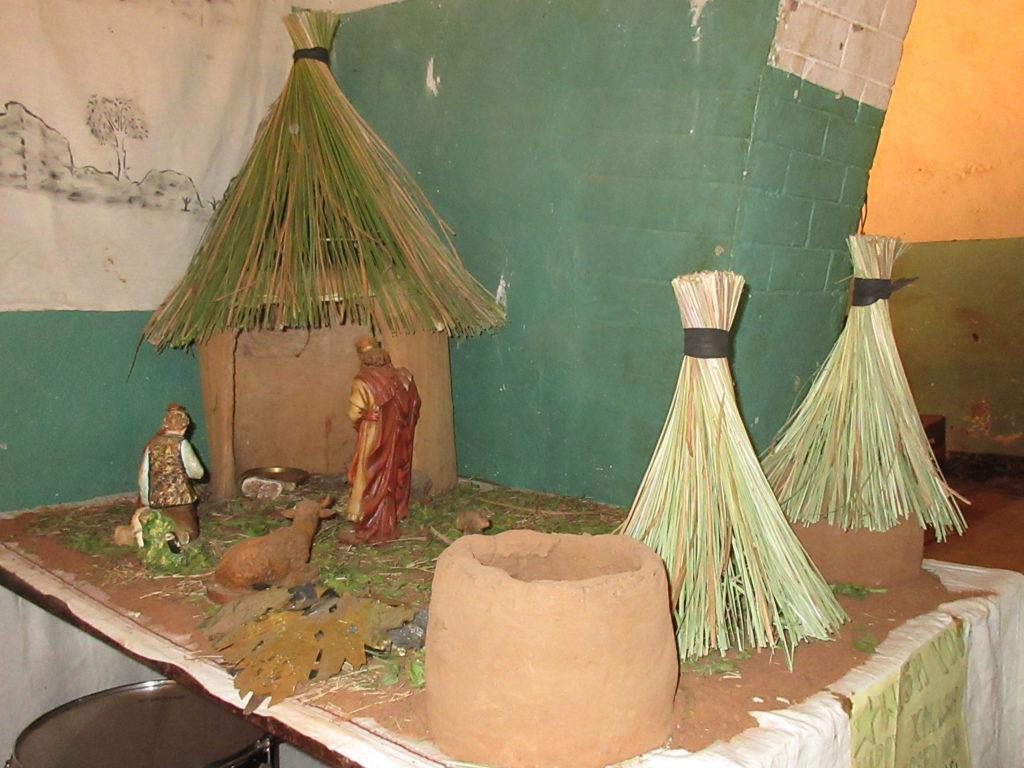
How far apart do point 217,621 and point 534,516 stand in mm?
960

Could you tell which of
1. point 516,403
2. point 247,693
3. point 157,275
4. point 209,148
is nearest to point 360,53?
point 209,148

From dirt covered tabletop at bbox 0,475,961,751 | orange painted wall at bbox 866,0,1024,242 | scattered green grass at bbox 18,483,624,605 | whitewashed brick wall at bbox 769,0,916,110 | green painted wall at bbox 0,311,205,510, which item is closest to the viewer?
dirt covered tabletop at bbox 0,475,961,751

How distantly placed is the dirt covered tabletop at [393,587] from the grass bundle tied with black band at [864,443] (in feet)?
0.55

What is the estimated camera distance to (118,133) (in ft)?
8.68

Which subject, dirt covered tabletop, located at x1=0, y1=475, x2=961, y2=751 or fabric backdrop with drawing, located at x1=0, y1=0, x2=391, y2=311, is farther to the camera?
fabric backdrop with drawing, located at x1=0, y1=0, x2=391, y2=311

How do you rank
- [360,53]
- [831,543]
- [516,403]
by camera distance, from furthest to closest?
[360,53], [516,403], [831,543]

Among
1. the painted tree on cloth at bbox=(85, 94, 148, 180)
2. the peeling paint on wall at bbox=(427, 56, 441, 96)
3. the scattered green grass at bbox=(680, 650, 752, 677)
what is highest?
the peeling paint on wall at bbox=(427, 56, 441, 96)

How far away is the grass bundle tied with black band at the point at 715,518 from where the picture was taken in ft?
4.94

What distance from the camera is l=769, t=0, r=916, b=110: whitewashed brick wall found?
210 cm

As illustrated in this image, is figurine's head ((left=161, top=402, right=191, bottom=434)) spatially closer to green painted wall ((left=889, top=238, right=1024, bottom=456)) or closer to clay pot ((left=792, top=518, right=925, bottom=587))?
clay pot ((left=792, top=518, right=925, bottom=587))

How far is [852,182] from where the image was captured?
2.40 meters

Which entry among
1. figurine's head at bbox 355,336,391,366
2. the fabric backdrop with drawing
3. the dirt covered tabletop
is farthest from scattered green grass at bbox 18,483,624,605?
the fabric backdrop with drawing

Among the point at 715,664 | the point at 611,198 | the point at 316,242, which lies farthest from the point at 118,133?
the point at 715,664

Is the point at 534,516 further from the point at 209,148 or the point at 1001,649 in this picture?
the point at 209,148
